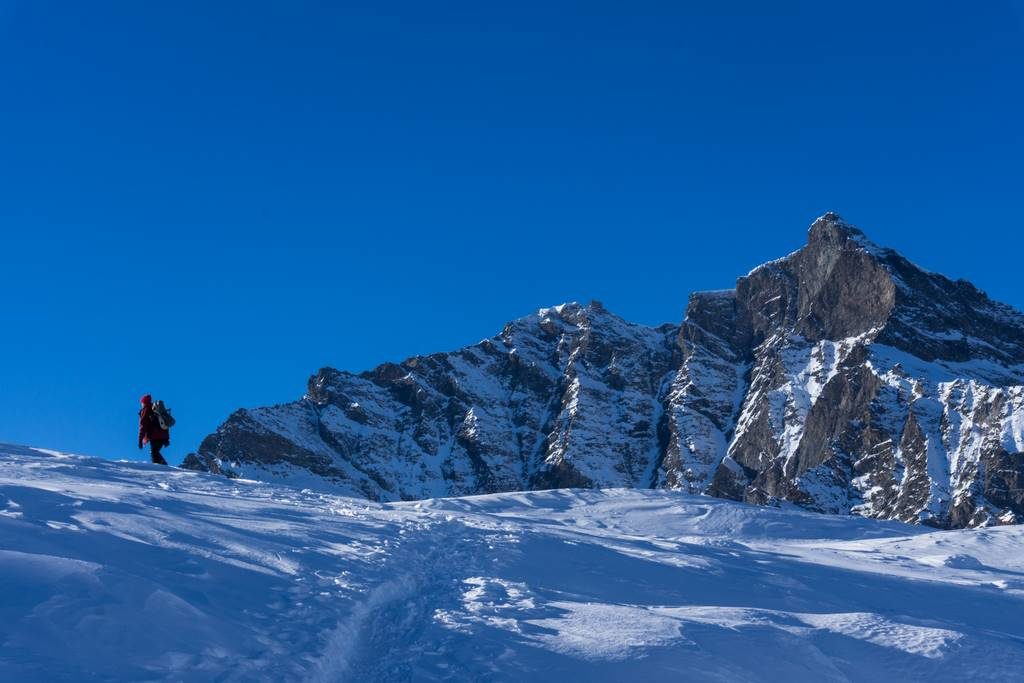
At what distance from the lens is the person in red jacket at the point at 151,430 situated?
28.2m

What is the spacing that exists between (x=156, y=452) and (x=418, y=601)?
1727cm

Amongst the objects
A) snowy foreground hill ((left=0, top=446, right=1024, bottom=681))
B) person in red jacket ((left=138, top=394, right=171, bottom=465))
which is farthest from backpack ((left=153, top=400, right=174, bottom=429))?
snowy foreground hill ((left=0, top=446, right=1024, bottom=681))

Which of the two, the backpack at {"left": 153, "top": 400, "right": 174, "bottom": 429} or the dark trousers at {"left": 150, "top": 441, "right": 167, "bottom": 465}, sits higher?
the backpack at {"left": 153, "top": 400, "right": 174, "bottom": 429}

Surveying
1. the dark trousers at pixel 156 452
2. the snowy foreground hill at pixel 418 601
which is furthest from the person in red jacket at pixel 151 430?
the snowy foreground hill at pixel 418 601

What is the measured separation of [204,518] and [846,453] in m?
186

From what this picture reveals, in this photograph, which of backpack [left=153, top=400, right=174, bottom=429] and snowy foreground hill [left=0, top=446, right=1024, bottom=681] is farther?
backpack [left=153, top=400, right=174, bottom=429]

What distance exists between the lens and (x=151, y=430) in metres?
28.3

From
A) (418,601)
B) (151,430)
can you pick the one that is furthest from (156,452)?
(418,601)

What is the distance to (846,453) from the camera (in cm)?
19000

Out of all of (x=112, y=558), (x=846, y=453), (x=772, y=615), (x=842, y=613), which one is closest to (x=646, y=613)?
(x=772, y=615)

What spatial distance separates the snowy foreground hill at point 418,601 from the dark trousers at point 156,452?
23.7 ft

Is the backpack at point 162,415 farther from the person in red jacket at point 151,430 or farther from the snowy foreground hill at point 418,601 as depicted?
the snowy foreground hill at point 418,601

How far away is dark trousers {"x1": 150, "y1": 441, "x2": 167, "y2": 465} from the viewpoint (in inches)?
1114

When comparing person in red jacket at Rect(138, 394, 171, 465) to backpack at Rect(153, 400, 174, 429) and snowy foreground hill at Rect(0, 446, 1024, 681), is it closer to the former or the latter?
backpack at Rect(153, 400, 174, 429)
